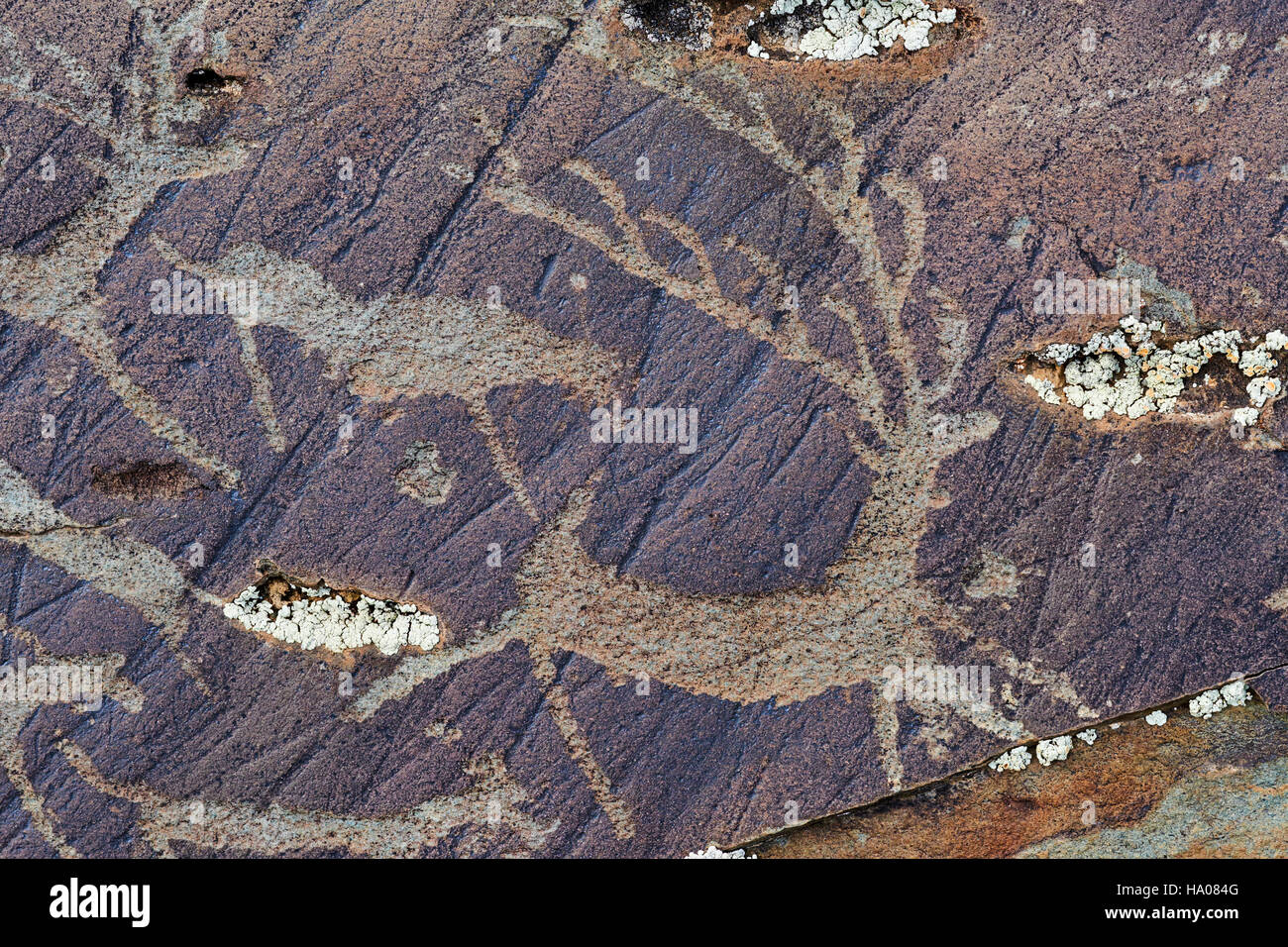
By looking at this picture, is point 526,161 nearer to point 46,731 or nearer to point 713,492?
point 713,492

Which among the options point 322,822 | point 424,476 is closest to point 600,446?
point 424,476

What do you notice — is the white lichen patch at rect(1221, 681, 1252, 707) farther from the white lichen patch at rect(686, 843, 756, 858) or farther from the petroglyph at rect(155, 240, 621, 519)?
the petroglyph at rect(155, 240, 621, 519)

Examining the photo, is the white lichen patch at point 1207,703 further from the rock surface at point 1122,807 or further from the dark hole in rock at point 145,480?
the dark hole in rock at point 145,480

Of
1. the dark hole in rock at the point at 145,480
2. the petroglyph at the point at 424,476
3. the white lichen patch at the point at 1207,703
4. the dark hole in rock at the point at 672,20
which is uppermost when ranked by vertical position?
the dark hole in rock at the point at 672,20

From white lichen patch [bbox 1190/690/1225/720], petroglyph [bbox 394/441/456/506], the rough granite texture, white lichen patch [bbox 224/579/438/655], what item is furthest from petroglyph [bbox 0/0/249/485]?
white lichen patch [bbox 1190/690/1225/720]

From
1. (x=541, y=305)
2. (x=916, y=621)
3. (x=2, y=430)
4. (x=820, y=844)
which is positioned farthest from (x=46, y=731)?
(x=916, y=621)

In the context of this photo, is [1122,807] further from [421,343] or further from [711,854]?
[421,343]

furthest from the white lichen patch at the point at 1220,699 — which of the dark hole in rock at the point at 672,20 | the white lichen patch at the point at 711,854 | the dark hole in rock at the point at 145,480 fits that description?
the dark hole in rock at the point at 145,480
